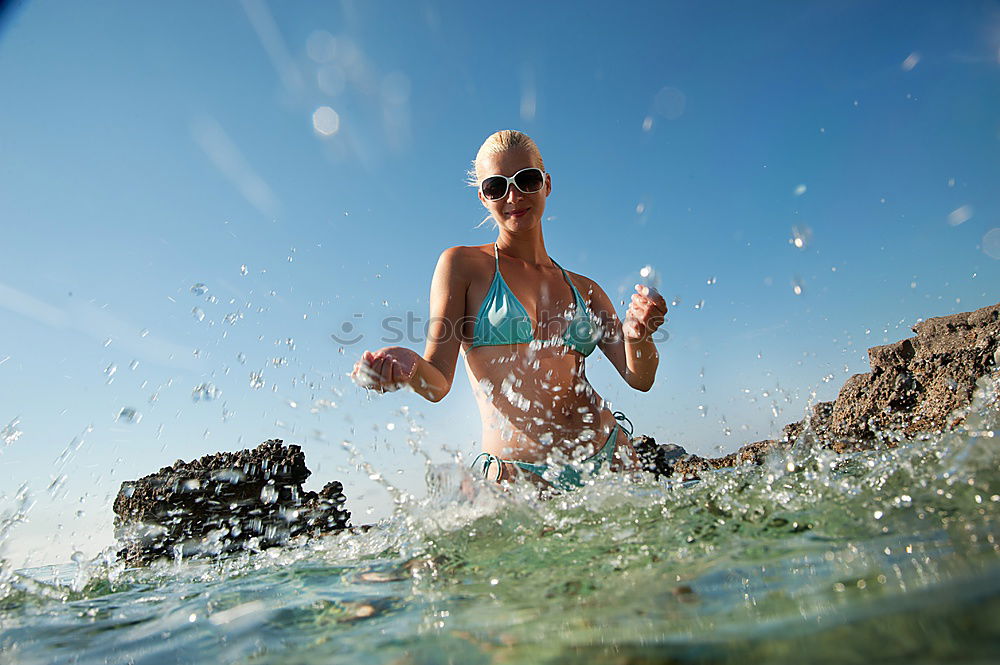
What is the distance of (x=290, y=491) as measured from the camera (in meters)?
10.5

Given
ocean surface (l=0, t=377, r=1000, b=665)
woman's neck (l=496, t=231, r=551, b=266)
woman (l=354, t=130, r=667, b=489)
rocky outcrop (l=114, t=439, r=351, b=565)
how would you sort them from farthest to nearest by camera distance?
rocky outcrop (l=114, t=439, r=351, b=565) → woman's neck (l=496, t=231, r=551, b=266) → woman (l=354, t=130, r=667, b=489) → ocean surface (l=0, t=377, r=1000, b=665)

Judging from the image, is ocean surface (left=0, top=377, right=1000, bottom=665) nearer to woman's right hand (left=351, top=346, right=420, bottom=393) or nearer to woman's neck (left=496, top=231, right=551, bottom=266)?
woman's right hand (left=351, top=346, right=420, bottom=393)

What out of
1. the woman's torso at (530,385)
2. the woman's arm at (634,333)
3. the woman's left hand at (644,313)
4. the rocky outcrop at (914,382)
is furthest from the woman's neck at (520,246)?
the rocky outcrop at (914,382)

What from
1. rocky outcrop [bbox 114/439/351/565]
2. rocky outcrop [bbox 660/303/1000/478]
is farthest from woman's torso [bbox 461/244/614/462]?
rocky outcrop [bbox 660/303/1000/478]

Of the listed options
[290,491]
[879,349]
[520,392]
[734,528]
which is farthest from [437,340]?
[879,349]

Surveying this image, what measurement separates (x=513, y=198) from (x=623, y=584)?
9.26ft

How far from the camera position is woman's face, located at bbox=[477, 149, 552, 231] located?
3.82 m

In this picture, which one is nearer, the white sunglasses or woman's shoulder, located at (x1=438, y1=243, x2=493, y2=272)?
woman's shoulder, located at (x1=438, y1=243, x2=493, y2=272)

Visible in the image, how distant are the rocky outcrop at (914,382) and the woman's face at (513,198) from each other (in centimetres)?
1240

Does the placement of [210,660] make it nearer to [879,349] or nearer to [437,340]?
[437,340]

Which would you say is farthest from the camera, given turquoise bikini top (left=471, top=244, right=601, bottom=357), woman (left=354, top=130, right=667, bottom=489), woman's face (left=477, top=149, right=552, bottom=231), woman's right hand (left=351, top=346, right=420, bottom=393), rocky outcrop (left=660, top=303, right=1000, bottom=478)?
rocky outcrop (left=660, top=303, right=1000, bottom=478)

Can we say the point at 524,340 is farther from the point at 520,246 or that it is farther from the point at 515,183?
the point at 515,183

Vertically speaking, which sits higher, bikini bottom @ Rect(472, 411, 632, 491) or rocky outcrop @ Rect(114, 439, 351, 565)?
rocky outcrop @ Rect(114, 439, 351, 565)

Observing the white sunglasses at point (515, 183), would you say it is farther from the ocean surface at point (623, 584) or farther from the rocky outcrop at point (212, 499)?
the rocky outcrop at point (212, 499)
